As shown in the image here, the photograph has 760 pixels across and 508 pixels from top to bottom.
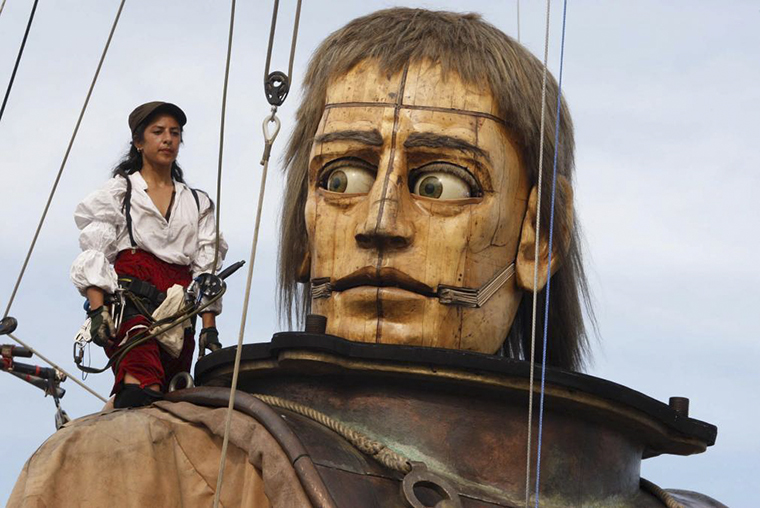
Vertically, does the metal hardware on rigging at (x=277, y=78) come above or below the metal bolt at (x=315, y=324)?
above

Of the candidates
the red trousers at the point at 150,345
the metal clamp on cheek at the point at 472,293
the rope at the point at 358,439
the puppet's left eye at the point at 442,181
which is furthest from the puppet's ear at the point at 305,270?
the rope at the point at 358,439

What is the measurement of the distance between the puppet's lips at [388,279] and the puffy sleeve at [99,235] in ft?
3.42

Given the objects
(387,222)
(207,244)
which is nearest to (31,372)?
(207,244)

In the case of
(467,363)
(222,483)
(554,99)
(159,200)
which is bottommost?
(222,483)

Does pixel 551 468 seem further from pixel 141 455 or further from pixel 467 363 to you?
pixel 141 455

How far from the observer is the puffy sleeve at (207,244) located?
8086 millimetres

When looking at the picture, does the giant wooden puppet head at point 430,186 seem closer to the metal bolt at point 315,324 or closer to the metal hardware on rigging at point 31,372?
the metal bolt at point 315,324

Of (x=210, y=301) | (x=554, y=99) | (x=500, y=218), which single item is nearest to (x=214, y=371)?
(x=210, y=301)

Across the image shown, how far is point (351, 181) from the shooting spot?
26.2ft

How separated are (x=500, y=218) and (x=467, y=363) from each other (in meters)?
0.88

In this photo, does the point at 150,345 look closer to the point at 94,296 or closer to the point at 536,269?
the point at 94,296

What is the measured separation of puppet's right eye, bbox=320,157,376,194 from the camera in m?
7.95

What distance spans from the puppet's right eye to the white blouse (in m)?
0.60

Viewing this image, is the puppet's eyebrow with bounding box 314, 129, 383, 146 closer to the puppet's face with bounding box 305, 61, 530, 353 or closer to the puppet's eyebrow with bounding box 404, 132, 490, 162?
the puppet's face with bounding box 305, 61, 530, 353
